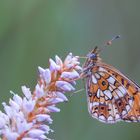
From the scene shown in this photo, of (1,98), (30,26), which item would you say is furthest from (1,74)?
(30,26)

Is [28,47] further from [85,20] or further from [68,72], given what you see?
[68,72]

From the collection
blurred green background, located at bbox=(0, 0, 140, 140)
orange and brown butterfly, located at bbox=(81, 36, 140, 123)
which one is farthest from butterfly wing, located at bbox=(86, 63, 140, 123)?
blurred green background, located at bbox=(0, 0, 140, 140)

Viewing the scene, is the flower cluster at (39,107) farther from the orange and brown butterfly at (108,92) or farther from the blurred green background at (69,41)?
the blurred green background at (69,41)

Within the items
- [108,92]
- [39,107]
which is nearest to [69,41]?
[108,92]

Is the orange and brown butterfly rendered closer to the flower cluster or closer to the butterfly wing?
the butterfly wing

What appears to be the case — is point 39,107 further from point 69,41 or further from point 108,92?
point 69,41
